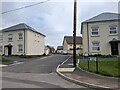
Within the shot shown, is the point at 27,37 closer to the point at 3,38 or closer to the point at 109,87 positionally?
the point at 3,38

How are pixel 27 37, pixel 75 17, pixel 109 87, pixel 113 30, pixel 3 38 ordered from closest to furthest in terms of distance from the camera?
pixel 109 87, pixel 75 17, pixel 113 30, pixel 27 37, pixel 3 38

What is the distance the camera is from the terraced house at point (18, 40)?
148 feet

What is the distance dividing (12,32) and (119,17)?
23.5 m

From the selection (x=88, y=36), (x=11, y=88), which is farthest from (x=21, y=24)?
(x=11, y=88)

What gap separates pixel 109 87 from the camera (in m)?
9.99

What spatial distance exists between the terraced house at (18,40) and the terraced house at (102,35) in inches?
562

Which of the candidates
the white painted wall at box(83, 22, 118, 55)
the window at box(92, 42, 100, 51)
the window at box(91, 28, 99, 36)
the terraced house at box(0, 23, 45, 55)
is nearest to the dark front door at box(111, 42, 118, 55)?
the white painted wall at box(83, 22, 118, 55)

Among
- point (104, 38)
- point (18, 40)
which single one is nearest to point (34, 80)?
point (104, 38)

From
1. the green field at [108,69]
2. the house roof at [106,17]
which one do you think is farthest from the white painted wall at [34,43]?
the green field at [108,69]

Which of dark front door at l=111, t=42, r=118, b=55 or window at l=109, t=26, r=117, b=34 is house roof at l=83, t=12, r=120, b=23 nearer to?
window at l=109, t=26, r=117, b=34

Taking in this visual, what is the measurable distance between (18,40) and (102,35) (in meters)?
19.0

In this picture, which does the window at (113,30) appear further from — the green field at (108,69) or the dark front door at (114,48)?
the green field at (108,69)

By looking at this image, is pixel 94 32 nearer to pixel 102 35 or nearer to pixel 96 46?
pixel 102 35

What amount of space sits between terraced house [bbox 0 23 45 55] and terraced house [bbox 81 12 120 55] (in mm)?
14280
